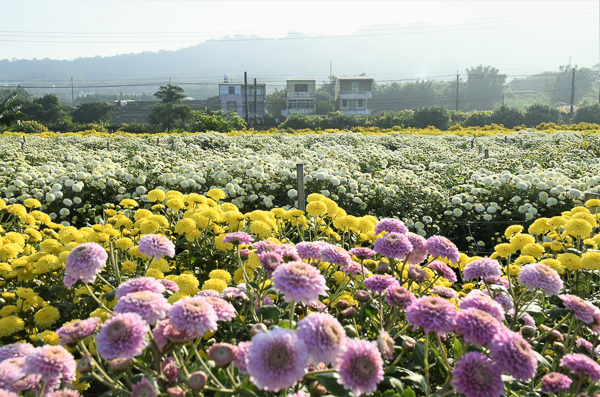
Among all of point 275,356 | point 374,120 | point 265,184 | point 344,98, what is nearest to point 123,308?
point 275,356

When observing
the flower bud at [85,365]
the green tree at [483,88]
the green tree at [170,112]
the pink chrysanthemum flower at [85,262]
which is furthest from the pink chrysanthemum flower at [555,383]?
the green tree at [483,88]

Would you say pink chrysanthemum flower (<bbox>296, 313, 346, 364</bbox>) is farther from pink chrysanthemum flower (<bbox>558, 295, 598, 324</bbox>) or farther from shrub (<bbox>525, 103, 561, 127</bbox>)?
shrub (<bbox>525, 103, 561, 127</bbox>)

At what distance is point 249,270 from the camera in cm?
205

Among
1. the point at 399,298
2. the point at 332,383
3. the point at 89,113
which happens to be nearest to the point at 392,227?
the point at 399,298

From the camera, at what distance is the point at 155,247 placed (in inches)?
58.2

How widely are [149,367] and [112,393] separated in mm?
138

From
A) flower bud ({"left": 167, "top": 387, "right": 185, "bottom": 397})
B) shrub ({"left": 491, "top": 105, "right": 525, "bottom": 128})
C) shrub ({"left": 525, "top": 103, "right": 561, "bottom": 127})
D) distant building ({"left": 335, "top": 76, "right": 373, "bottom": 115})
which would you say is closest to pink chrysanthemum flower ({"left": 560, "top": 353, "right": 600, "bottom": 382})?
flower bud ({"left": 167, "top": 387, "right": 185, "bottom": 397})

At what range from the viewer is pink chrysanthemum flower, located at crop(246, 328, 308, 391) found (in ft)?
2.86

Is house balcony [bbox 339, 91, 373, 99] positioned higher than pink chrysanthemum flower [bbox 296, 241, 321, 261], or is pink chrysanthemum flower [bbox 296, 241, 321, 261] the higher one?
house balcony [bbox 339, 91, 373, 99]

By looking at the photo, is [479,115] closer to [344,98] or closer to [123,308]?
[344,98]

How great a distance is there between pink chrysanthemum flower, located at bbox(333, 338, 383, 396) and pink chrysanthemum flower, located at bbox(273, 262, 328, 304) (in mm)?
158

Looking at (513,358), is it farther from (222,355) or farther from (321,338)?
(222,355)

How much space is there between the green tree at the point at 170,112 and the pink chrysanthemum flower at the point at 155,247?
29794 millimetres

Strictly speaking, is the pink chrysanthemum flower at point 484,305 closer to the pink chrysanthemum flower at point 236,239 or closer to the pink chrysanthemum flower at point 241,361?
the pink chrysanthemum flower at point 241,361
